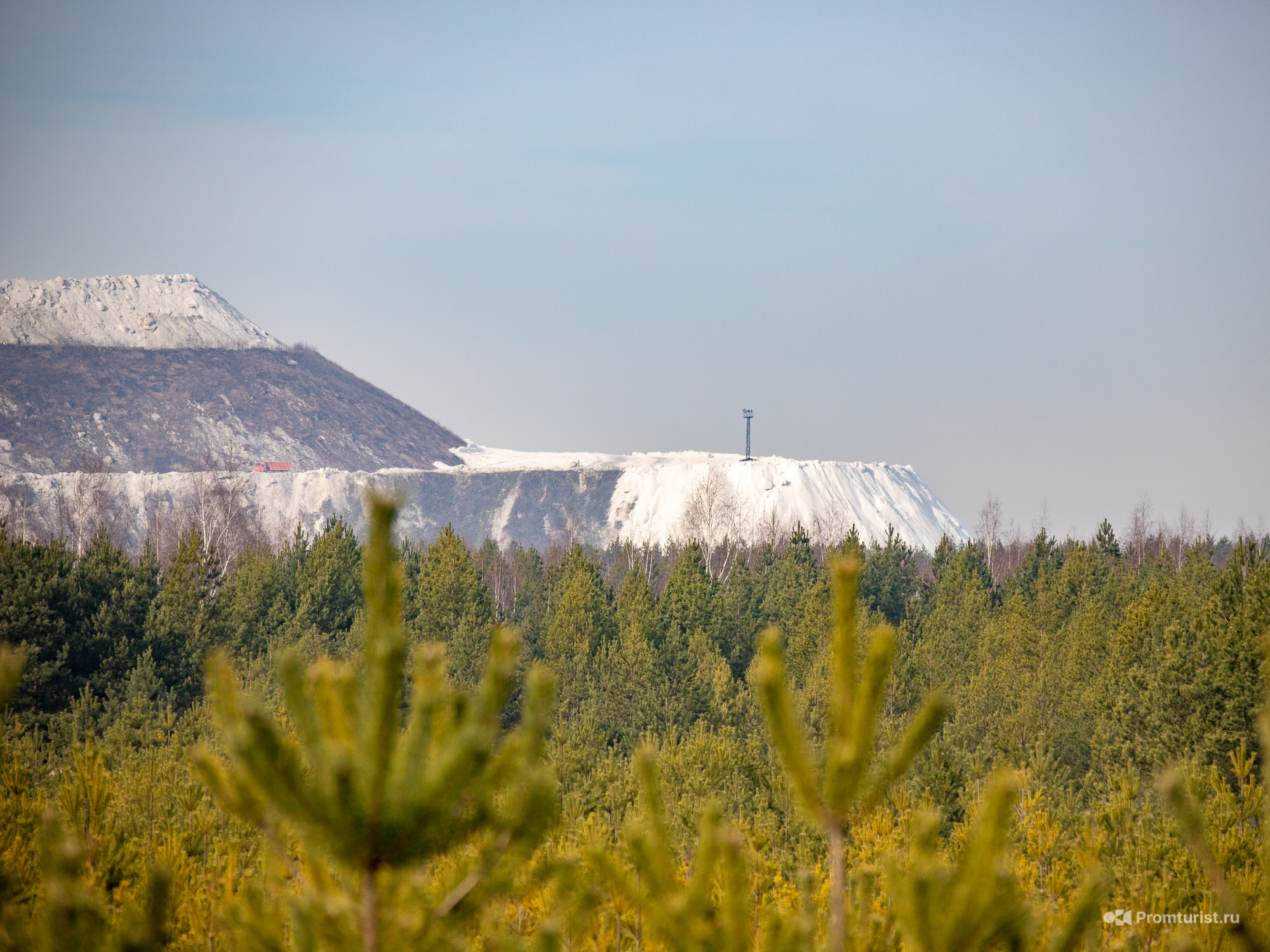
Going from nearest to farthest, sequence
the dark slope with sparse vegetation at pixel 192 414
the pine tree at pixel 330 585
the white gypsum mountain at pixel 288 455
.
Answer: the pine tree at pixel 330 585 → the white gypsum mountain at pixel 288 455 → the dark slope with sparse vegetation at pixel 192 414

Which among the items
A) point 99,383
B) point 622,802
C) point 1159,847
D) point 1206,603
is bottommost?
point 622,802

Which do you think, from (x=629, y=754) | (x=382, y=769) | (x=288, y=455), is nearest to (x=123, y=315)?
(x=288, y=455)

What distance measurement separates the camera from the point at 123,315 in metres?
172

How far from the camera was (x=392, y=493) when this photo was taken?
287 centimetres

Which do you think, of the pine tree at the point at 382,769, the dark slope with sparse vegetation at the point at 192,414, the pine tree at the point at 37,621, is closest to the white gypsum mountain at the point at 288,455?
the dark slope with sparse vegetation at the point at 192,414

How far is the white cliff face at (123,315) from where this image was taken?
159375 millimetres

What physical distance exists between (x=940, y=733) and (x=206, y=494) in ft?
191

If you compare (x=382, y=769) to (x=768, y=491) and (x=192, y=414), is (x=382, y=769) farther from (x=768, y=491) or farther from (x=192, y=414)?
(x=192, y=414)

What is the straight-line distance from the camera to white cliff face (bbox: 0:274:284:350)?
159 metres

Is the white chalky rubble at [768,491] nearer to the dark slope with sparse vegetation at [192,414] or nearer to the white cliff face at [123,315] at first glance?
the dark slope with sparse vegetation at [192,414]

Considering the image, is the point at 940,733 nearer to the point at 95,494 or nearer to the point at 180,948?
the point at 180,948

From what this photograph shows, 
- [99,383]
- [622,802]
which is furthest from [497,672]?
[99,383]
